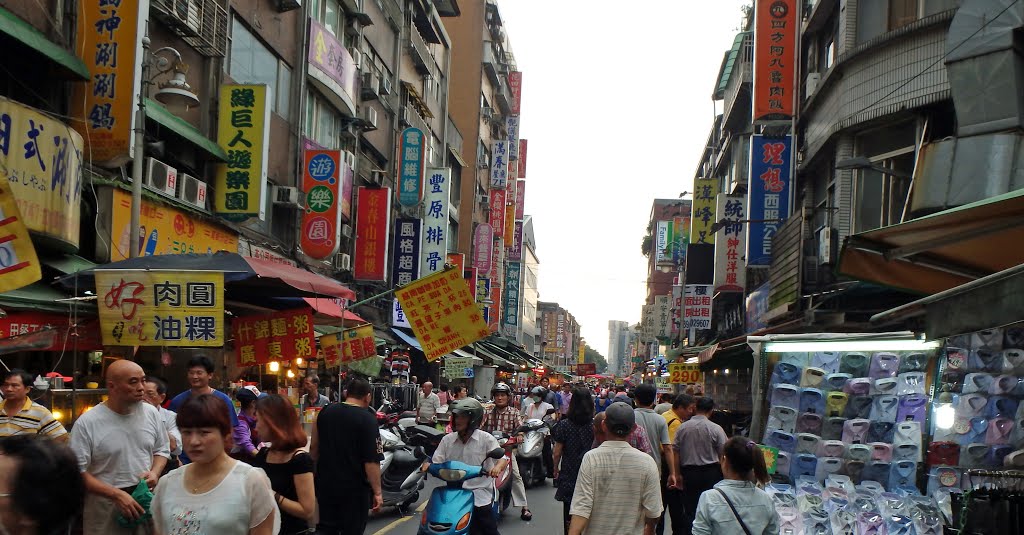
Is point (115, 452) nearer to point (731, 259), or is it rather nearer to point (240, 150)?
point (240, 150)

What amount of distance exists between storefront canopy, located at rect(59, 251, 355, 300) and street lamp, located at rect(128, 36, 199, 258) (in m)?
1.97

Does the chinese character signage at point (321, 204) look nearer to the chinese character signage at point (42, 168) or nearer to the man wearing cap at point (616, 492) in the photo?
the chinese character signage at point (42, 168)

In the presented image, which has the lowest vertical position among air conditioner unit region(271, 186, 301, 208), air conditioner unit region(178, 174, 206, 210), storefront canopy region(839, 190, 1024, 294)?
storefront canopy region(839, 190, 1024, 294)

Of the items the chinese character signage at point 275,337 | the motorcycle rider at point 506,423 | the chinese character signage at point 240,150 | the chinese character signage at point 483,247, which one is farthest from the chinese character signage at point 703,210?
the chinese character signage at point 275,337

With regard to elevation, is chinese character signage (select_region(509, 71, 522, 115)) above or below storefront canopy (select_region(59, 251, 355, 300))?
above

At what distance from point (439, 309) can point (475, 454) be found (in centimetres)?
454

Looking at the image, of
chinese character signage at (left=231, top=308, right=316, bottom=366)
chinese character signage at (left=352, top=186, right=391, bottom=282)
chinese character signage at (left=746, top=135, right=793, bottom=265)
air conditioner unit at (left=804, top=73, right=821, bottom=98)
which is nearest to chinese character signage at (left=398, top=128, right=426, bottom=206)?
chinese character signage at (left=352, top=186, right=391, bottom=282)

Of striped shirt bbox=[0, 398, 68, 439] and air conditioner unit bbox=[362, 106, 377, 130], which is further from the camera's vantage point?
air conditioner unit bbox=[362, 106, 377, 130]

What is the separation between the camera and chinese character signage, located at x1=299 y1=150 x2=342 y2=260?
2256cm

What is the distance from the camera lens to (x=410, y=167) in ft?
107

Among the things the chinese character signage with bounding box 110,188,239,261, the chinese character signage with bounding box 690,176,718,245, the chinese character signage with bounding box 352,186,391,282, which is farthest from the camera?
the chinese character signage with bounding box 690,176,718,245

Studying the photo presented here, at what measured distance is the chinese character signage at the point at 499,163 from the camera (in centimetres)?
5325

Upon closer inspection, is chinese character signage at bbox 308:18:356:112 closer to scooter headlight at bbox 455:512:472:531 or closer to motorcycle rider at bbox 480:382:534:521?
motorcycle rider at bbox 480:382:534:521

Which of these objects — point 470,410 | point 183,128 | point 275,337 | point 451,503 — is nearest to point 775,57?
point 183,128
